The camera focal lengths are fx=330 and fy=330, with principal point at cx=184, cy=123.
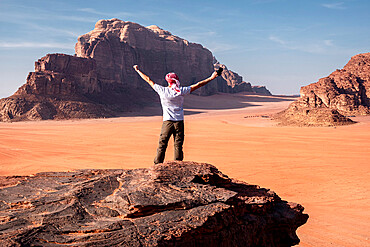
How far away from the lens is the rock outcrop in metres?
3.04

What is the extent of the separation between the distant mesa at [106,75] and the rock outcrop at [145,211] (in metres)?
47.7

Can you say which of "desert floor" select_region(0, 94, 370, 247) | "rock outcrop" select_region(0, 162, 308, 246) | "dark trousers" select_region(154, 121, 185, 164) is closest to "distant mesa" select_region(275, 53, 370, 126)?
"desert floor" select_region(0, 94, 370, 247)

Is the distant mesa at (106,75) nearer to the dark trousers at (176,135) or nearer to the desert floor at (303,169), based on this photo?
the desert floor at (303,169)

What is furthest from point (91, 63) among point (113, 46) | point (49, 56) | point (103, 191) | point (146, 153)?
point (103, 191)

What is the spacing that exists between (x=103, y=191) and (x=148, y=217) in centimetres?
87

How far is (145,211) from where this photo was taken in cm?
340

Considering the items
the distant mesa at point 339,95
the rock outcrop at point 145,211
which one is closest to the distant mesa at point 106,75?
the distant mesa at point 339,95

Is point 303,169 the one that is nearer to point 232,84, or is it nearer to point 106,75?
point 106,75

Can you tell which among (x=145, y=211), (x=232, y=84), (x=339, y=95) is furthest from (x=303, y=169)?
(x=232, y=84)

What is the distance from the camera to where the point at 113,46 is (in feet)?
264

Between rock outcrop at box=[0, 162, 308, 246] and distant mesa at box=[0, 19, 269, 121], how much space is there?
47.7 m

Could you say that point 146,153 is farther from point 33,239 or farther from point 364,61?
point 364,61

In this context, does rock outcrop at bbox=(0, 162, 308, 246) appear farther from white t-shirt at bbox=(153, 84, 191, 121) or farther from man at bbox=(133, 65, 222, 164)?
white t-shirt at bbox=(153, 84, 191, 121)

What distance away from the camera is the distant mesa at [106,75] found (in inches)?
2042
